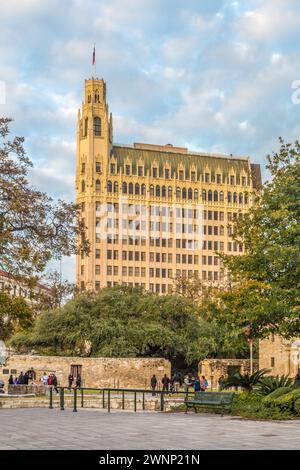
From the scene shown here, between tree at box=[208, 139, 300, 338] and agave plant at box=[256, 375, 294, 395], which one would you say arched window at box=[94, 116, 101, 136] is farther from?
agave plant at box=[256, 375, 294, 395]

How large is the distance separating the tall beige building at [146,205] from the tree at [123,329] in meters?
70.9

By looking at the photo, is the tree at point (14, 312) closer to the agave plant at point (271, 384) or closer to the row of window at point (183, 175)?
the agave plant at point (271, 384)

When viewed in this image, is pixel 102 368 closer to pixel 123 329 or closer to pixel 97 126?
pixel 123 329

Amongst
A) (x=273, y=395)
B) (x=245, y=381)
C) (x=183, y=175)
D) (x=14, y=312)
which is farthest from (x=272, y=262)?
(x=183, y=175)

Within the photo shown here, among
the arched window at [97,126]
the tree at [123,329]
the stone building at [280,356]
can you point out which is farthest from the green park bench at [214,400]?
the arched window at [97,126]

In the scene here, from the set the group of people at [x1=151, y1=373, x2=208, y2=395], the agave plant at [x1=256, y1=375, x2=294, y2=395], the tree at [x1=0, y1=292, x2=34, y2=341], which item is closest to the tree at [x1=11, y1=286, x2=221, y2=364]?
the group of people at [x1=151, y1=373, x2=208, y2=395]

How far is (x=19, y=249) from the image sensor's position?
27.6 meters

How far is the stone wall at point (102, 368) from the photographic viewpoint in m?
51.3

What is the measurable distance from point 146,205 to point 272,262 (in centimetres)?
11007

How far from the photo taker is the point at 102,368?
51.9m

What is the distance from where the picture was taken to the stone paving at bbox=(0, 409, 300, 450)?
12.9m

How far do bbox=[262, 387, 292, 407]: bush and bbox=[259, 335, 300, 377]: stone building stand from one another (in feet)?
88.4

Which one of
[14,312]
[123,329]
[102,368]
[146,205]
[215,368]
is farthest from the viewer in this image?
[146,205]
